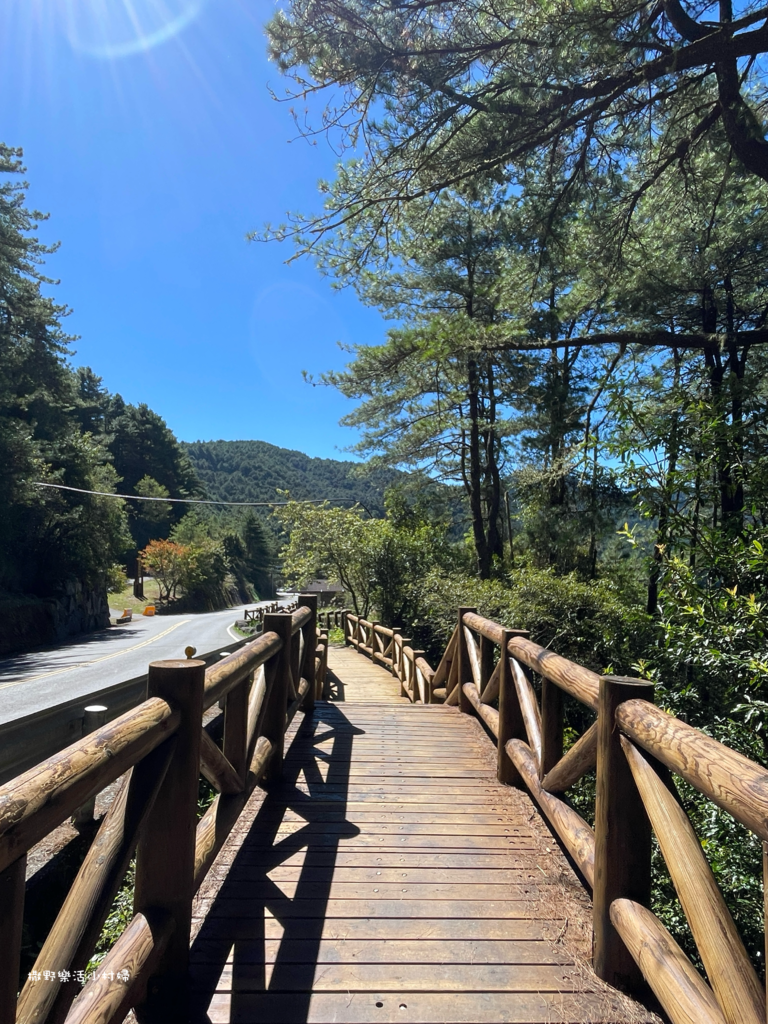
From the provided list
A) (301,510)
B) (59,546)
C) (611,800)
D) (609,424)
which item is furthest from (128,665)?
(611,800)

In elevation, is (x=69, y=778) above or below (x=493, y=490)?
below

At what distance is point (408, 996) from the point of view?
182cm

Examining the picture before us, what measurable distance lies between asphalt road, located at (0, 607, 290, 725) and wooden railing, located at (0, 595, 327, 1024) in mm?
5342

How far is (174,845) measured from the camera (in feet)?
5.96

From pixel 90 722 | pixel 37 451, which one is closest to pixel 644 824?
pixel 90 722

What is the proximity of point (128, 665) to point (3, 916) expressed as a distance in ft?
54.8

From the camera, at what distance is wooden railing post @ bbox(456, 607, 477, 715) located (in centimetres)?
532

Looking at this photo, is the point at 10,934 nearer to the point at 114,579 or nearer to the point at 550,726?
the point at 550,726

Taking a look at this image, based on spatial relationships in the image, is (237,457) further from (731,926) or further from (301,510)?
(731,926)

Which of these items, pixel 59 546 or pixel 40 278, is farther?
pixel 59 546

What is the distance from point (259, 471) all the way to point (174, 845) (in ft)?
388

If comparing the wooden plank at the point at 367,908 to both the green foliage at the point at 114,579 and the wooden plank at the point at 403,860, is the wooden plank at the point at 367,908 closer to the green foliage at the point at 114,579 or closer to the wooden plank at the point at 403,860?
the wooden plank at the point at 403,860

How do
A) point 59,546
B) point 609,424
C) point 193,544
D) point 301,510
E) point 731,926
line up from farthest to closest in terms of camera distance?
point 193,544 → point 59,546 → point 301,510 → point 609,424 → point 731,926

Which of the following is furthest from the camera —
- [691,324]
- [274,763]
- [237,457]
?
[237,457]
